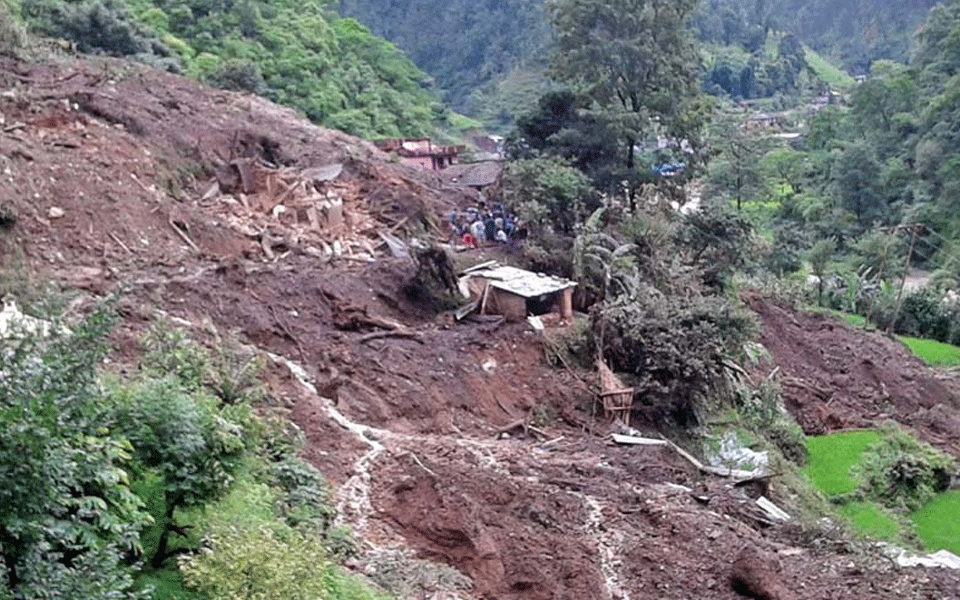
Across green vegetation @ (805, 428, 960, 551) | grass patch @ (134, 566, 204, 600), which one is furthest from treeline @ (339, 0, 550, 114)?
grass patch @ (134, 566, 204, 600)

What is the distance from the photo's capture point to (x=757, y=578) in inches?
362

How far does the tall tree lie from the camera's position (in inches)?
782

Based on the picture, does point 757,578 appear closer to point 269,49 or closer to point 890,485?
point 890,485

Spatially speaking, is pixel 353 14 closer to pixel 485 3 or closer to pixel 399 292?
pixel 485 3

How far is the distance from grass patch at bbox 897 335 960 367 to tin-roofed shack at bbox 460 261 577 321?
515 inches

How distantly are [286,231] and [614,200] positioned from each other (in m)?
7.15

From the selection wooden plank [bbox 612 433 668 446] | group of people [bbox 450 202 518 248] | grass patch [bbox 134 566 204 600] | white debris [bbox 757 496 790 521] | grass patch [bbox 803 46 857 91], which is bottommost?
grass patch [bbox 803 46 857 91]

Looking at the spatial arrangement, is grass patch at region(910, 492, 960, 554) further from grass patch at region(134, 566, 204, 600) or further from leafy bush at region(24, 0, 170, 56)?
leafy bush at region(24, 0, 170, 56)

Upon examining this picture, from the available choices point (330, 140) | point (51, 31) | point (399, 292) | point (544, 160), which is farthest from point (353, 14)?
point (399, 292)

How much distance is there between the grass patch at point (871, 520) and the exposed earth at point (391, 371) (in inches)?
68.3

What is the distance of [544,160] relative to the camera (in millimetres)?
18672

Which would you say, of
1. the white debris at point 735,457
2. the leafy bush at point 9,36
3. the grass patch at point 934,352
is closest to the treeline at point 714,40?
the grass patch at point 934,352

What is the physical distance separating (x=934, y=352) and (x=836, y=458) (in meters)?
11.7

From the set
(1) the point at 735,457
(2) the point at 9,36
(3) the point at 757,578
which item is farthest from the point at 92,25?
(3) the point at 757,578
